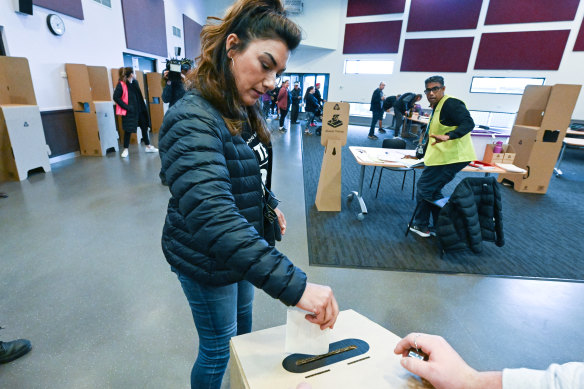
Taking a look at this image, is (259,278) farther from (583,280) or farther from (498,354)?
(583,280)

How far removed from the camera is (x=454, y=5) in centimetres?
884

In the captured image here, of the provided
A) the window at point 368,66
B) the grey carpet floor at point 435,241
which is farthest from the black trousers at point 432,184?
the window at point 368,66

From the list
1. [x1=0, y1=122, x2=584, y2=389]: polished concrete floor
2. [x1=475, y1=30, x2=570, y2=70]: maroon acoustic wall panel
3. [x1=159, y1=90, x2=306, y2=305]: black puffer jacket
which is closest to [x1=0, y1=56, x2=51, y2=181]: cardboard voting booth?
[x1=0, y1=122, x2=584, y2=389]: polished concrete floor

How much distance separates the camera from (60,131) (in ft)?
14.9

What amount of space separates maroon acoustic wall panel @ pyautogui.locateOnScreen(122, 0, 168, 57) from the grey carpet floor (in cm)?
520

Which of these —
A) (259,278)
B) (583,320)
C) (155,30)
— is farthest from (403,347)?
(155,30)

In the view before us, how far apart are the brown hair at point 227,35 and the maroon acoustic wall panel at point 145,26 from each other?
22.4ft

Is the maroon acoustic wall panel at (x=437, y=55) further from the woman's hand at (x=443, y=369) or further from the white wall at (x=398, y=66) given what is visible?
the woman's hand at (x=443, y=369)

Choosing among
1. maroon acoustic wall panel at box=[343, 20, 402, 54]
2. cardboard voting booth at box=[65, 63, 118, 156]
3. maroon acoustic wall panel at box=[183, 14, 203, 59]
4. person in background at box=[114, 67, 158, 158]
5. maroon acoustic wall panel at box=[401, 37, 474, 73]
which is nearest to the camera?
cardboard voting booth at box=[65, 63, 118, 156]

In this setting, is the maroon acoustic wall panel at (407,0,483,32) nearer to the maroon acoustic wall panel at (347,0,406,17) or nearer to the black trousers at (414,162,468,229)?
the maroon acoustic wall panel at (347,0,406,17)

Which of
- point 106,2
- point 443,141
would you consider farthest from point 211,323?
point 106,2

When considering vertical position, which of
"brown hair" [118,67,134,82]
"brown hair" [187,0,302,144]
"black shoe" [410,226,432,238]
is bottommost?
"black shoe" [410,226,432,238]

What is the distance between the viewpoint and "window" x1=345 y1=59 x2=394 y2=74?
1027 centimetres

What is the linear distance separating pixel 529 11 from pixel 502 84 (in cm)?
189
